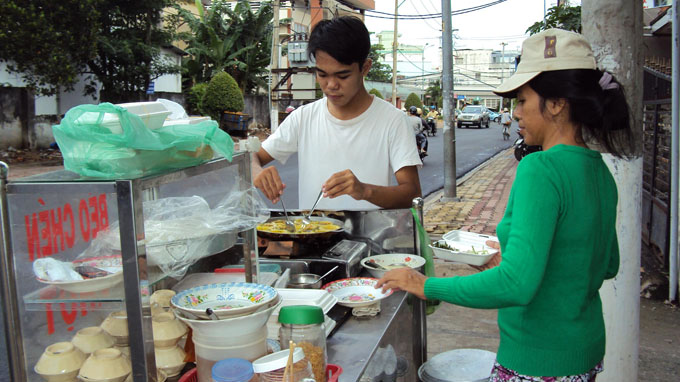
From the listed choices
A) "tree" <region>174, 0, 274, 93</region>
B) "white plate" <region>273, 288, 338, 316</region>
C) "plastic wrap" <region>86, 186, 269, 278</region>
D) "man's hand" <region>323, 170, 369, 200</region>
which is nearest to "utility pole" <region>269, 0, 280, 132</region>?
"tree" <region>174, 0, 274, 93</region>

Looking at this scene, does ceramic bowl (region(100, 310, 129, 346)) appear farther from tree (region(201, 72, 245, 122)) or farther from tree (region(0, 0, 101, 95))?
tree (region(201, 72, 245, 122))

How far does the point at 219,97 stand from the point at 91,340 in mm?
21172

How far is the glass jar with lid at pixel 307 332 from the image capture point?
1.55 m

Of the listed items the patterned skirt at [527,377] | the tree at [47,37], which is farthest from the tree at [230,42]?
the patterned skirt at [527,377]

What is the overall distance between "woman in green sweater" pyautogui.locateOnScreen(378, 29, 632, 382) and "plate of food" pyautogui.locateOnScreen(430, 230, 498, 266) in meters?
0.78

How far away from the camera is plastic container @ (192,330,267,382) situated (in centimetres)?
148

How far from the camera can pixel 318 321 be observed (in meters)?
1.58

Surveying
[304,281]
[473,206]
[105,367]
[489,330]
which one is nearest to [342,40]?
[304,281]

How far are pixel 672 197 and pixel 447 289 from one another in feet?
14.5

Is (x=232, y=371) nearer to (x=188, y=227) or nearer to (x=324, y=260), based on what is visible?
(x=188, y=227)

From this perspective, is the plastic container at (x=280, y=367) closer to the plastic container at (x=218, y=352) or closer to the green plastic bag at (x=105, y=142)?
the plastic container at (x=218, y=352)

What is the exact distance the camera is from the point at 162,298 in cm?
176

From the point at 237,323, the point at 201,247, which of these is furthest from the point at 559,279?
the point at 201,247

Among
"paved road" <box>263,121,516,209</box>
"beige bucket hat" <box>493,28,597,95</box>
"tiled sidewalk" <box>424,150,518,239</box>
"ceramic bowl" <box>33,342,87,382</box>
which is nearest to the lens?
"ceramic bowl" <box>33,342,87,382</box>
